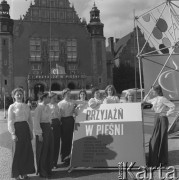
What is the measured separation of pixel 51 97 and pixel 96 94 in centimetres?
114

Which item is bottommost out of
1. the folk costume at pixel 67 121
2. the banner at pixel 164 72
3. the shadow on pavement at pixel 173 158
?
the shadow on pavement at pixel 173 158

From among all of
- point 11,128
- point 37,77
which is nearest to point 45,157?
point 11,128

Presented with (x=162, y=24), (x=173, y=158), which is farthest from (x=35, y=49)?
(x=173, y=158)

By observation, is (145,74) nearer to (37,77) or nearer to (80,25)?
(37,77)

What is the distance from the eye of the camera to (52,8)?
50.4 m

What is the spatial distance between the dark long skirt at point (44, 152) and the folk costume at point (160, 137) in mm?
2028

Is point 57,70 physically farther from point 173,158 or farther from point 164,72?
point 173,158

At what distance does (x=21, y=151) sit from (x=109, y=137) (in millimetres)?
1741

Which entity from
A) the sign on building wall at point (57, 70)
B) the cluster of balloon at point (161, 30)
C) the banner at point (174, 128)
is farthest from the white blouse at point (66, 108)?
the sign on building wall at point (57, 70)

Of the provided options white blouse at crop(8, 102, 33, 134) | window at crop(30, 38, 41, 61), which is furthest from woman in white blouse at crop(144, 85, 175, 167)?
window at crop(30, 38, 41, 61)

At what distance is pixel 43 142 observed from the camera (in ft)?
18.8

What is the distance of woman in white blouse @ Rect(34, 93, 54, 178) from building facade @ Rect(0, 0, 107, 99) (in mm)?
40382

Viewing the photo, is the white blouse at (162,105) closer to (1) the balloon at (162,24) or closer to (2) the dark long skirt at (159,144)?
(2) the dark long skirt at (159,144)

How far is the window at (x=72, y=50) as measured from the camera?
5164 centimetres
